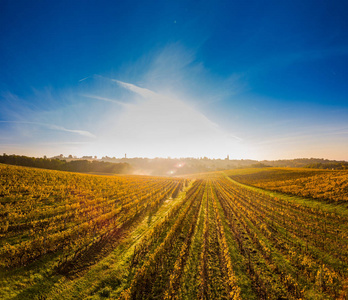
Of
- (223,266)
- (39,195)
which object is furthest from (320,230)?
(39,195)

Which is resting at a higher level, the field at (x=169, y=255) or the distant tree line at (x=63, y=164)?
the distant tree line at (x=63, y=164)

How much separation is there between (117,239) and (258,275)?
10870 mm

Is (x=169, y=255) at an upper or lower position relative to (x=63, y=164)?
lower

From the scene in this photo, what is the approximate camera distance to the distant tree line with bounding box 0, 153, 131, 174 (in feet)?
214

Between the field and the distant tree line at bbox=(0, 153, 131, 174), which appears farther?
the distant tree line at bbox=(0, 153, 131, 174)

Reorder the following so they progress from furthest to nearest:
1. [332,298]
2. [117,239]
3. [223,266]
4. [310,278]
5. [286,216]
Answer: [286,216]
[117,239]
[223,266]
[310,278]
[332,298]

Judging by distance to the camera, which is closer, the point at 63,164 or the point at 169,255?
the point at 169,255

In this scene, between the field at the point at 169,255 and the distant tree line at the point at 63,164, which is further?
the distant tree line at the point at 63,164

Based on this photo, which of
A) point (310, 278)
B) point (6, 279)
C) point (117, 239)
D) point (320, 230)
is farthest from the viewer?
point (320, 230)

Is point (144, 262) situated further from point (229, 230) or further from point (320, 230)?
point (320, 230)

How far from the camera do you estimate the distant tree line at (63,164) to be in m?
65.1

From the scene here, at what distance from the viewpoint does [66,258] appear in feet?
30.2

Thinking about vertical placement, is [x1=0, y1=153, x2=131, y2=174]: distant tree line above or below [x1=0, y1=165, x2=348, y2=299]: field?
above

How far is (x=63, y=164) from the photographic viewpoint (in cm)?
8644
